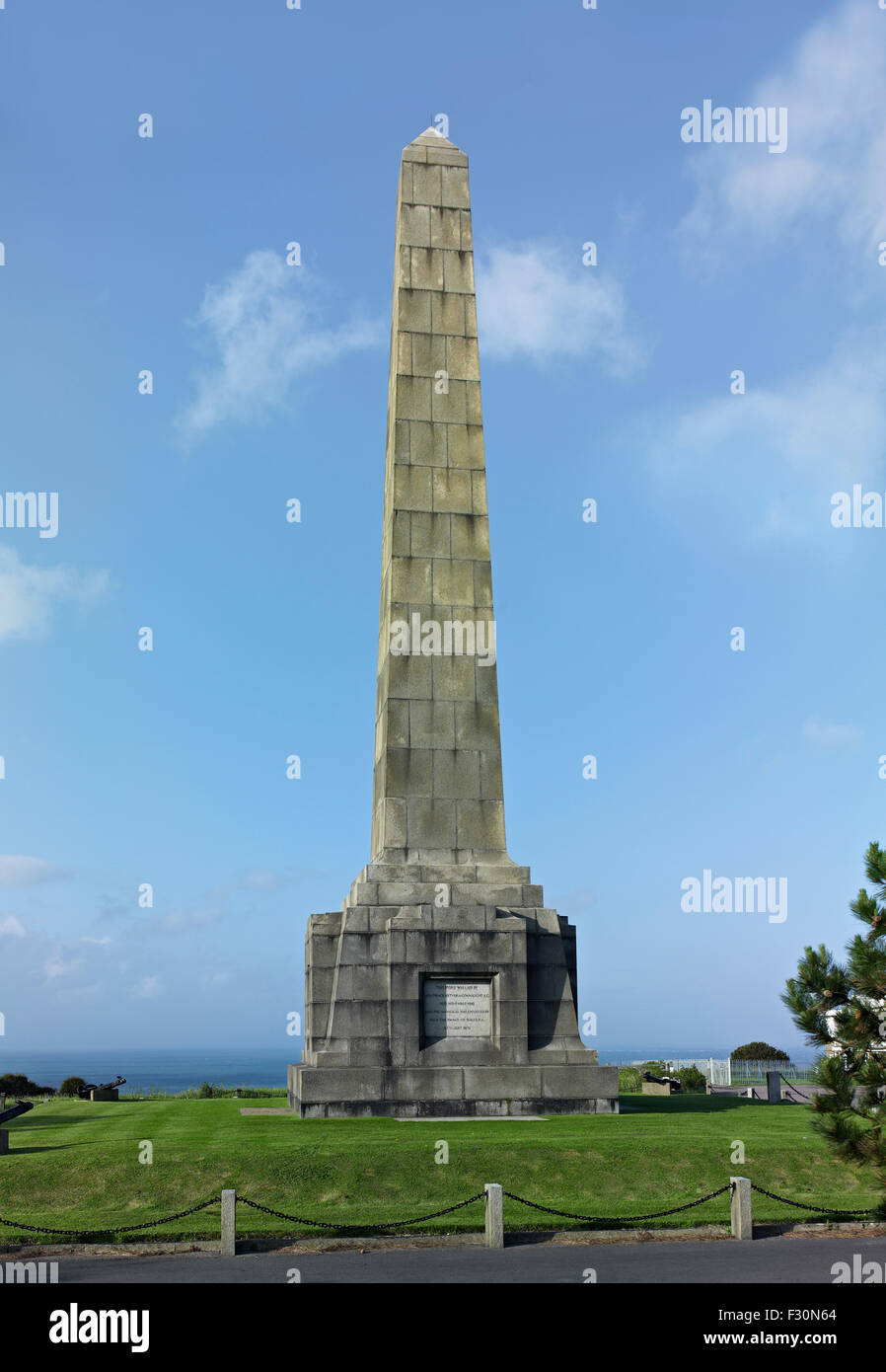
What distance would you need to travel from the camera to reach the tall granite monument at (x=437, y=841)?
21312mm

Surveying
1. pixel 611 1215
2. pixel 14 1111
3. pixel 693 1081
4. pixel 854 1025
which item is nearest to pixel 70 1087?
pixel 14 1111

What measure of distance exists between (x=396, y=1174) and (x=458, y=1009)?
6.09m

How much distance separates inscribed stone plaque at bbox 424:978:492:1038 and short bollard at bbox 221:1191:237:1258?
331 inches

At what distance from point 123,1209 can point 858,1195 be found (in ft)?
31.6

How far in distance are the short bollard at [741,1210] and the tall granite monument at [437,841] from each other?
735 centimetres

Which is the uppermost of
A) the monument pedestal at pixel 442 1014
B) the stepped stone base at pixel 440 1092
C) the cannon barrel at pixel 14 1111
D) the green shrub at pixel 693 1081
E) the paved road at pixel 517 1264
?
the monument pedestal at pixel 442 1014

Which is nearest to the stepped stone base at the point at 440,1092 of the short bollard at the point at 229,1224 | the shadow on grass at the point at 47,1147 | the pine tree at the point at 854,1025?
the shadow on grass at the point at 47,1147

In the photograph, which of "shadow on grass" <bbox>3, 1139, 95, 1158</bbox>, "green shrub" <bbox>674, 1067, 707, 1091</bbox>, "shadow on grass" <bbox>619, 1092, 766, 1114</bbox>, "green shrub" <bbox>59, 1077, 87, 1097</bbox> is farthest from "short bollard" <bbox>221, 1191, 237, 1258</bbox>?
"green shrub" <bbox>59, 1077, 87, 1097</bbox>

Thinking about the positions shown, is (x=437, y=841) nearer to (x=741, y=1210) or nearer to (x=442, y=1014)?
(x=442, y=1014)

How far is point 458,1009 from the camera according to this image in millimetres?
21828

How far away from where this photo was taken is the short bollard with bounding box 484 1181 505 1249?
44.3 feet

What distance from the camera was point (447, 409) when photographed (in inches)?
998

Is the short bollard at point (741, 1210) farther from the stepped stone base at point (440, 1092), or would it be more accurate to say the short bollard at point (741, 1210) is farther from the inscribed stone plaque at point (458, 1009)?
the inscribed stone plaque at point (458, 1009)
